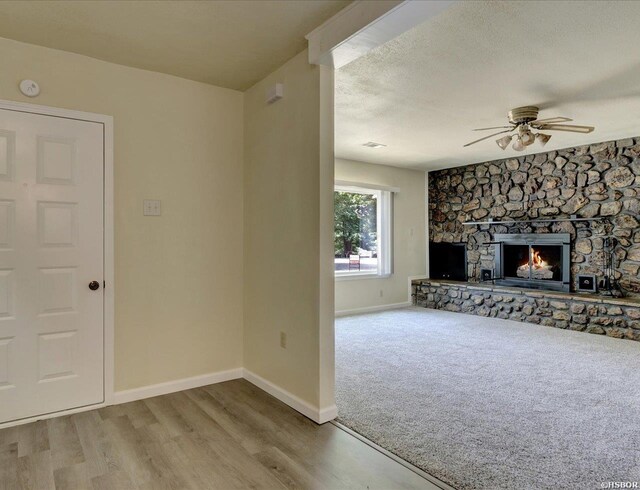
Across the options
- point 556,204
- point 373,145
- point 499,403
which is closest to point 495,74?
point 373,145

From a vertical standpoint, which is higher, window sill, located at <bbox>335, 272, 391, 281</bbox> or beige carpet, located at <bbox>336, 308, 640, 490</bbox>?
window sill, located at <bbox>335, 272, 391, 281</bbox>

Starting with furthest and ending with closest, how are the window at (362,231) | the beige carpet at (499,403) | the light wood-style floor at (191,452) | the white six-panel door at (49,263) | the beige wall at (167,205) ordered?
the window at (362,231)
the beige wall at (167,205)
the white six-panel door at (49,263)
the beige carpet at (499,403)
the light wood-style floor at (191,452)

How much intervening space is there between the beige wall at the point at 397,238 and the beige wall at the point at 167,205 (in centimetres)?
307

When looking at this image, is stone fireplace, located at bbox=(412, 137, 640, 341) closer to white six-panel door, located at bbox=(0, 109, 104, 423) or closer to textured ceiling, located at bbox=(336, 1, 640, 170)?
textured ceiling, located at bbox=(336, 1, 640, 170)

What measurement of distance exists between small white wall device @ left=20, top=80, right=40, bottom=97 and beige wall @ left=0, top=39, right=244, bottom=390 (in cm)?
4

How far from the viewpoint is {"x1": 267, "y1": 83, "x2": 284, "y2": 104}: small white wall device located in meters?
2.94

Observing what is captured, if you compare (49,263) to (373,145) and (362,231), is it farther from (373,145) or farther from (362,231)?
(362,231)

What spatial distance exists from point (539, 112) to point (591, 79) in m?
0.85

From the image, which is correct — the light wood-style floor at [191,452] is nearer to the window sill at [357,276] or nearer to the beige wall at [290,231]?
the beige wall at [290,231]

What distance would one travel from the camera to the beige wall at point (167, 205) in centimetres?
284

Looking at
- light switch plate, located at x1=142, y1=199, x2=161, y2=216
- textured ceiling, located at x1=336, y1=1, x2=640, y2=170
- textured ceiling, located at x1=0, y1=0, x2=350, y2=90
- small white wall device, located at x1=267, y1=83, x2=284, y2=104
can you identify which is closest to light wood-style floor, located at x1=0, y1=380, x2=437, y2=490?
light switch plate, located at x1=142, y1=199, x2=161, y2=216

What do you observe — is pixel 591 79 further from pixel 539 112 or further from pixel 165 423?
pixel 165 423

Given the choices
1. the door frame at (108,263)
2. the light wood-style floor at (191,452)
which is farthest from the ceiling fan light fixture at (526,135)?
the door frame at (108,263)

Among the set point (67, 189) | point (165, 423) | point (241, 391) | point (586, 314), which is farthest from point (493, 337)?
point (67, 189)
